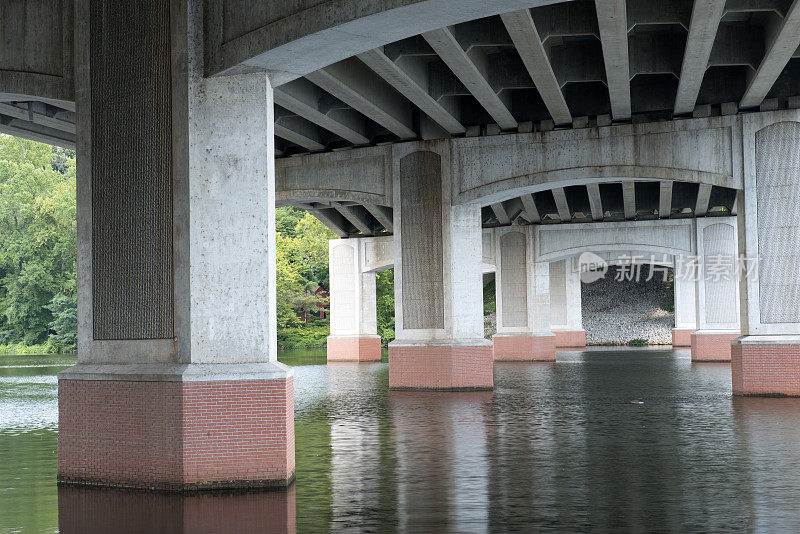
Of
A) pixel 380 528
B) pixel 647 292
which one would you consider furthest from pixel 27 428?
pixel 647 292

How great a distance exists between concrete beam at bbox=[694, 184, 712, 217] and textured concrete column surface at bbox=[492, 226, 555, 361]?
7635 millimetres

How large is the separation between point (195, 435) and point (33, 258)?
73.2 meters

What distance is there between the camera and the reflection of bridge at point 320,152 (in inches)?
449

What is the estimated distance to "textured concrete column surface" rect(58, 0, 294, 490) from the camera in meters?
11.3

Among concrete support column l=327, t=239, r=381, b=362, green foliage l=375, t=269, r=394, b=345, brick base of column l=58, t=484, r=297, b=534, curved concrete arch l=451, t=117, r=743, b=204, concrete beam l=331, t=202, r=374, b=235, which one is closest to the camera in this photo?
brick base of column l=58, t=484, r=297, b=534

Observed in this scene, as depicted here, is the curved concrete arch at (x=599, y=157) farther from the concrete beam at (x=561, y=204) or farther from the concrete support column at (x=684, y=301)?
the concrete support column at (x=684, y=301)

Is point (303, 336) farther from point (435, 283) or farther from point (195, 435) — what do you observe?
point (195, 435)

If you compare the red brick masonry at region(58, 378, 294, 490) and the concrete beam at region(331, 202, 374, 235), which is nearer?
the red brick masonry at region(58, 378, 294, 490)

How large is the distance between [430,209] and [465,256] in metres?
1.61

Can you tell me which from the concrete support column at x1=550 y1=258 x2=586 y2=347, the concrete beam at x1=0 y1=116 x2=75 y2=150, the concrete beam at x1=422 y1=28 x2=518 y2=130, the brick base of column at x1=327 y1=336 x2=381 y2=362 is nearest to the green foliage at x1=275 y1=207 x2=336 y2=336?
the concrete support column at x1=550 y1=258 x2=586 y2=347

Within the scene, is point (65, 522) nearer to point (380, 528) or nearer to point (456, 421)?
point (380, 528)

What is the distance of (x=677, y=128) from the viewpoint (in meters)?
22.9

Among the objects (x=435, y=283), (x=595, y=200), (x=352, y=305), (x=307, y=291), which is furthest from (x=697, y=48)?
(x=307, y=291)

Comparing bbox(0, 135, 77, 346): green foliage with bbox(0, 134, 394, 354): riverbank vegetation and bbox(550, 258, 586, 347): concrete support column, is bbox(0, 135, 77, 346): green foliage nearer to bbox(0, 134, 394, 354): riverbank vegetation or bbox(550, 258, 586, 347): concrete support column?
bbox(0, 134, 394, 354): riverbank vegetation
